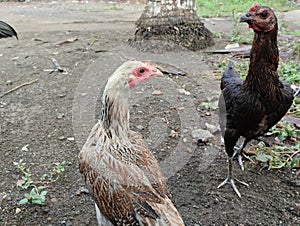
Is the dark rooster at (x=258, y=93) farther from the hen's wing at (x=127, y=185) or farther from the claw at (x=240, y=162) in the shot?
the hen's wing at (x=127, y=185)

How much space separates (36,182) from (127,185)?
50.9 inches

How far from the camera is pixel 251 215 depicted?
→ 2.71 meters

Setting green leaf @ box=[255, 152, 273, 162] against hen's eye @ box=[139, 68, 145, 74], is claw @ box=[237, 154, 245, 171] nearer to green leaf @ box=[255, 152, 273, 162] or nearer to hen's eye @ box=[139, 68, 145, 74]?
green leaf @ box=[255, 152, 273, 162]

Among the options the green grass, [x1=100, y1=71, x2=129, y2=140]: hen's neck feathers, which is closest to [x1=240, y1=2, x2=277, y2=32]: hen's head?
[x1=100, y1=71, x2=129, y2=140]: hen's neck feathers

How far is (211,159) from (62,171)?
1366mm

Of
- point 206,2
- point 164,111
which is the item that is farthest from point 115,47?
point 206,2

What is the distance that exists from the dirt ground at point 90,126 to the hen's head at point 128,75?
108 centimetres

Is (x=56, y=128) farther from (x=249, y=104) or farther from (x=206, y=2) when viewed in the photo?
(x=206, y=2)

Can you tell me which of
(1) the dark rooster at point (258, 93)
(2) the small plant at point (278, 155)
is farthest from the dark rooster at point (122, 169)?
(2) the small plant at point (278, 155)

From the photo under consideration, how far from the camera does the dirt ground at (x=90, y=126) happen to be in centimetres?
277

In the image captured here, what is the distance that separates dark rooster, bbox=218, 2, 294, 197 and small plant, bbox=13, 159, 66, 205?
4.66 feet

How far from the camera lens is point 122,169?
221 cm

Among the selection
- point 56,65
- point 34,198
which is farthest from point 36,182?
point 56,65

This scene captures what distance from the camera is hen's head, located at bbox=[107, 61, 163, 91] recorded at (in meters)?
2.22
